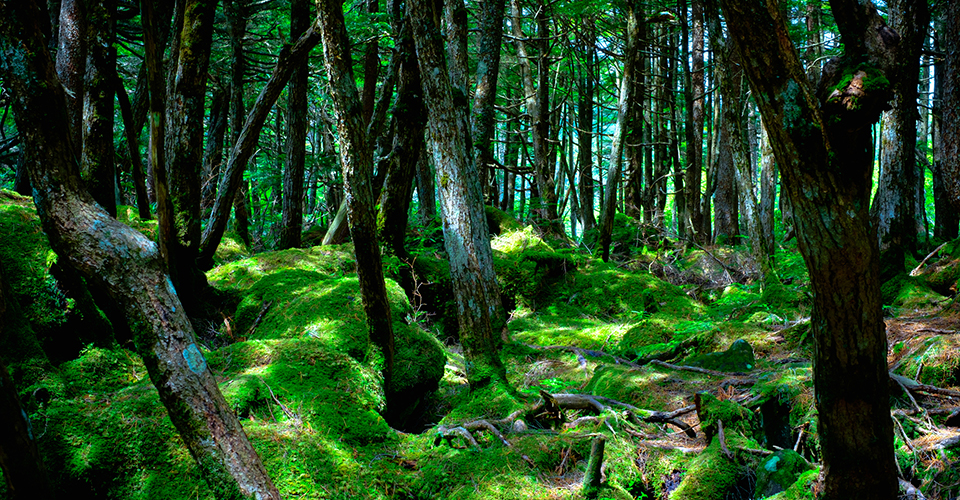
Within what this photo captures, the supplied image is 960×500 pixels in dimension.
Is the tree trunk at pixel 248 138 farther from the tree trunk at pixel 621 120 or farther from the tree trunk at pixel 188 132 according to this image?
the tree trunk at pixel 621 120

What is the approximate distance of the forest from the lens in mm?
2846

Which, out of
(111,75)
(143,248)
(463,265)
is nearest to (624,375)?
(463,265)

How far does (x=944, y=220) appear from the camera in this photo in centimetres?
1088

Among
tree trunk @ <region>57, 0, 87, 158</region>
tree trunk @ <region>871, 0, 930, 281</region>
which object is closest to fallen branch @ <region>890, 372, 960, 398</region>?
tree trunk @ <region>871, 0, 930, 281</region>

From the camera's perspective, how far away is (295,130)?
8984mm

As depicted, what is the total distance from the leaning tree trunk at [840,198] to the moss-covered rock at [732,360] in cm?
262

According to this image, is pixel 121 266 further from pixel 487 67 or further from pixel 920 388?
pixel 487 67

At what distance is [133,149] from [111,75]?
2.35 feet

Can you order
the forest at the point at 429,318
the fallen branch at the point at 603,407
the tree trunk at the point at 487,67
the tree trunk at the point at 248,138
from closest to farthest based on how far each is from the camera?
the forest at the point at 429,318
the fallen branch at the point at 603,407
the tree trunk at the point at 248,138
the tree trunk at the point at 487,67

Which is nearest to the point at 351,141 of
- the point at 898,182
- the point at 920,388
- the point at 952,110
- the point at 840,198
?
the point at 840,198

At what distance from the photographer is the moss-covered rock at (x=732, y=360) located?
5.54m

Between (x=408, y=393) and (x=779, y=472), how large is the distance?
314 cm

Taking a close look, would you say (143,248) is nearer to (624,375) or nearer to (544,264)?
(624,375)

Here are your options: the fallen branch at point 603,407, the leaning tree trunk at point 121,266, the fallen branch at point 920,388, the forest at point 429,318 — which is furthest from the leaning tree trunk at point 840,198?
the leaning tree trunk at point 121,266
